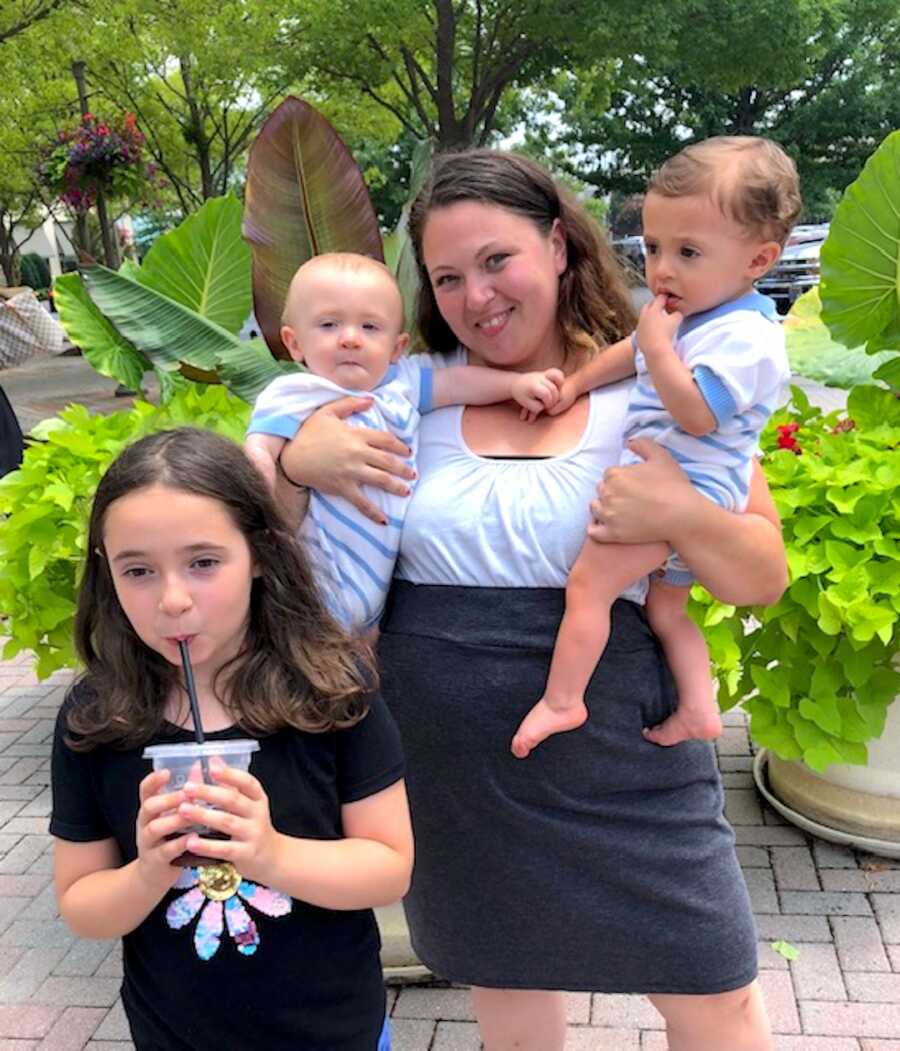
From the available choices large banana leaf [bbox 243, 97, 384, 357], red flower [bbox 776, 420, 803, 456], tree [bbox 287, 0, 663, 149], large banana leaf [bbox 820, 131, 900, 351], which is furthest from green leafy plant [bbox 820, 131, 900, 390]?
tree [bbox 287, 0, 663, 149]

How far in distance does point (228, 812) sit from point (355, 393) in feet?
2.37

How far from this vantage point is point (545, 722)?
1508 mm

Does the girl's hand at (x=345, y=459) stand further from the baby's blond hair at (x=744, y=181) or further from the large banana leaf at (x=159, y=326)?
the large banana leaf at (x=159, y=326)

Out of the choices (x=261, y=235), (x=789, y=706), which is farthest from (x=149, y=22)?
(x=789, y=706)

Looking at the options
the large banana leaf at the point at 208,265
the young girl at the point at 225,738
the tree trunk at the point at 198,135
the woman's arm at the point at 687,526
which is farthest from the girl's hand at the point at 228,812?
the tree trunk at the point at 198,135

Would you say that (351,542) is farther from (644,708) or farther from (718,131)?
(718,131)

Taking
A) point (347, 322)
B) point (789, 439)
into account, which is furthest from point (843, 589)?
point (347, 322)

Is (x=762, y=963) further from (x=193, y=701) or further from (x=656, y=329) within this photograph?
(x=193, y=701)

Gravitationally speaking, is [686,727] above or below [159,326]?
below

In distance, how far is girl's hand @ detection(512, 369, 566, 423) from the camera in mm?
1598

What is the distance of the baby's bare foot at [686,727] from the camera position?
1592 millimetres

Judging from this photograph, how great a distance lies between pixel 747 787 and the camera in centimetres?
368

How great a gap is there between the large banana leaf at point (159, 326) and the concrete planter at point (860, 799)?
2.01 meters

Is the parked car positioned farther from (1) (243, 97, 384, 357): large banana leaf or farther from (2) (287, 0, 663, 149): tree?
(1) (243, 97, 384, 357): large banana leaf
